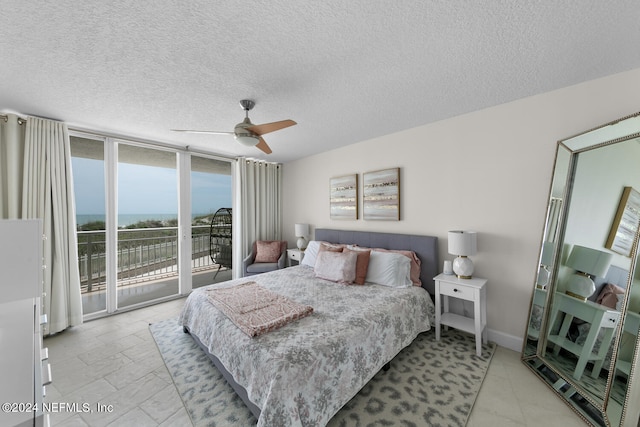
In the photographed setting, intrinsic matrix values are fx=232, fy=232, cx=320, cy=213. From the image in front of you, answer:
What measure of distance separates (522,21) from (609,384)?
2.46m

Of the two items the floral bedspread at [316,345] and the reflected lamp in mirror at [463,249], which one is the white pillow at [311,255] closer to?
the floral bedspread at [316,345]

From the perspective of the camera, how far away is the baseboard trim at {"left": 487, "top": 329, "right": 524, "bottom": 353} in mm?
2436

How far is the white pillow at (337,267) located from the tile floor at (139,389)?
1554 mm

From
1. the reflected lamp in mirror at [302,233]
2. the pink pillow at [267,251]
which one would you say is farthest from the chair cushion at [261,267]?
the reflected lamp in mirror at [302,233]

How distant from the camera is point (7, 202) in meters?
2.58

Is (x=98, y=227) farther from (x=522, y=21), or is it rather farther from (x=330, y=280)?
(x=522, y=21)

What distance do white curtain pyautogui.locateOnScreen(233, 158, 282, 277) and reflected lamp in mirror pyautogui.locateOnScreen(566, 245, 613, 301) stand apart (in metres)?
4.44

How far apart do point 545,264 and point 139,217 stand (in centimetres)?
575

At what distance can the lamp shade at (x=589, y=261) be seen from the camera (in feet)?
5.85

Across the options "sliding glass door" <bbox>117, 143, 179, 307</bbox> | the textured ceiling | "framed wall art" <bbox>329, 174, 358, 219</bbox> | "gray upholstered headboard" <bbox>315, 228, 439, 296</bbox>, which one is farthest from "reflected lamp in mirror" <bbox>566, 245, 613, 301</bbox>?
"sliding glass door" <bbox>117, 143, 179, 307</bbox>

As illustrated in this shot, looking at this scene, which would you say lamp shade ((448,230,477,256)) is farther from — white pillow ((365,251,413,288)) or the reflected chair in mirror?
the reflected chair in mirror

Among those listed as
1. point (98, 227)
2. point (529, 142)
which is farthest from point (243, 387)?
point (98, 227)

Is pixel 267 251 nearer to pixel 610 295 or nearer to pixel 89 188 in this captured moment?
pixel 89 188

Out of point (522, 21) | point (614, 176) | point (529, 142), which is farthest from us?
point (529, 142)
